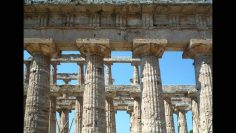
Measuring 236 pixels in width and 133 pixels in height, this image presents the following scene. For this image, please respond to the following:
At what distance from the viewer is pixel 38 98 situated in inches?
645

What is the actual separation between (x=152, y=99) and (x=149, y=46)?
288 cm

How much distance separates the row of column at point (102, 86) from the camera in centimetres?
1569

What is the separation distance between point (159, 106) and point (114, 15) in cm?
571

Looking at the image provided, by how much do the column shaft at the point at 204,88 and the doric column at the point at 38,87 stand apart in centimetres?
810

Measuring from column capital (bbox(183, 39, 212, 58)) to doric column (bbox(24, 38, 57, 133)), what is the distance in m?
7.53

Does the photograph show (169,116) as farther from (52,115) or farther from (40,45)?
(40,45)

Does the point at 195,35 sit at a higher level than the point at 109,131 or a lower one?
higher

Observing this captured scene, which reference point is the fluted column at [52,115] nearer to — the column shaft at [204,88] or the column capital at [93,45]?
the column capital at [93,45]

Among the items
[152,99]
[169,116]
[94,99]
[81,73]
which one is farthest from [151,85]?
[169,116]
